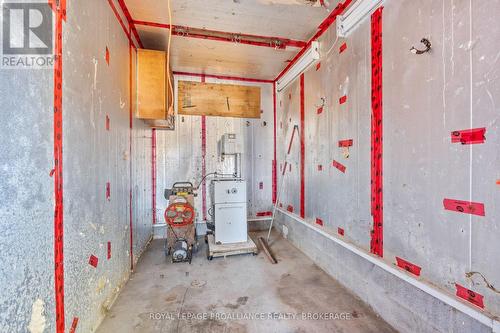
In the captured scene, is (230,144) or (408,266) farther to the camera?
(230,144)

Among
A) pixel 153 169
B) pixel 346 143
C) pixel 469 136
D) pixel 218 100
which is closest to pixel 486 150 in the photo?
pixel 469 136

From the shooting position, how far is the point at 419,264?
5.24 ft

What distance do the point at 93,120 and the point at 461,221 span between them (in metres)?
2.54

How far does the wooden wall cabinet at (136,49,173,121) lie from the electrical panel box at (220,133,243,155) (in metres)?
1.16

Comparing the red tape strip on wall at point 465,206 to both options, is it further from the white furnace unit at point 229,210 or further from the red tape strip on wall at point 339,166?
the white furnace unit at point 229,210

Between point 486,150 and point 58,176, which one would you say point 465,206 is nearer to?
point 486,150

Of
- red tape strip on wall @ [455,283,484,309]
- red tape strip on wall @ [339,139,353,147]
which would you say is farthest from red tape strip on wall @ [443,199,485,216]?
red tape strip on wall @ [339,139,353,147]

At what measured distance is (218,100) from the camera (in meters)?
4.31

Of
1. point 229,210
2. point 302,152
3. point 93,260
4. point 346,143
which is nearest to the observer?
point 93,260

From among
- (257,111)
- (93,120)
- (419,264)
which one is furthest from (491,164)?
(257,111)

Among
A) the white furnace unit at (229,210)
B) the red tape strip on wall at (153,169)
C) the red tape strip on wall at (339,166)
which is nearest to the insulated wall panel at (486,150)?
the red tape strip on wall at (339,166)

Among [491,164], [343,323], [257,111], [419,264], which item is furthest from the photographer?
[257,111]

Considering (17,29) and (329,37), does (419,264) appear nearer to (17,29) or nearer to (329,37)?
(329,37)

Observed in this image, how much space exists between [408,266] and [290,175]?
92.6 inches
